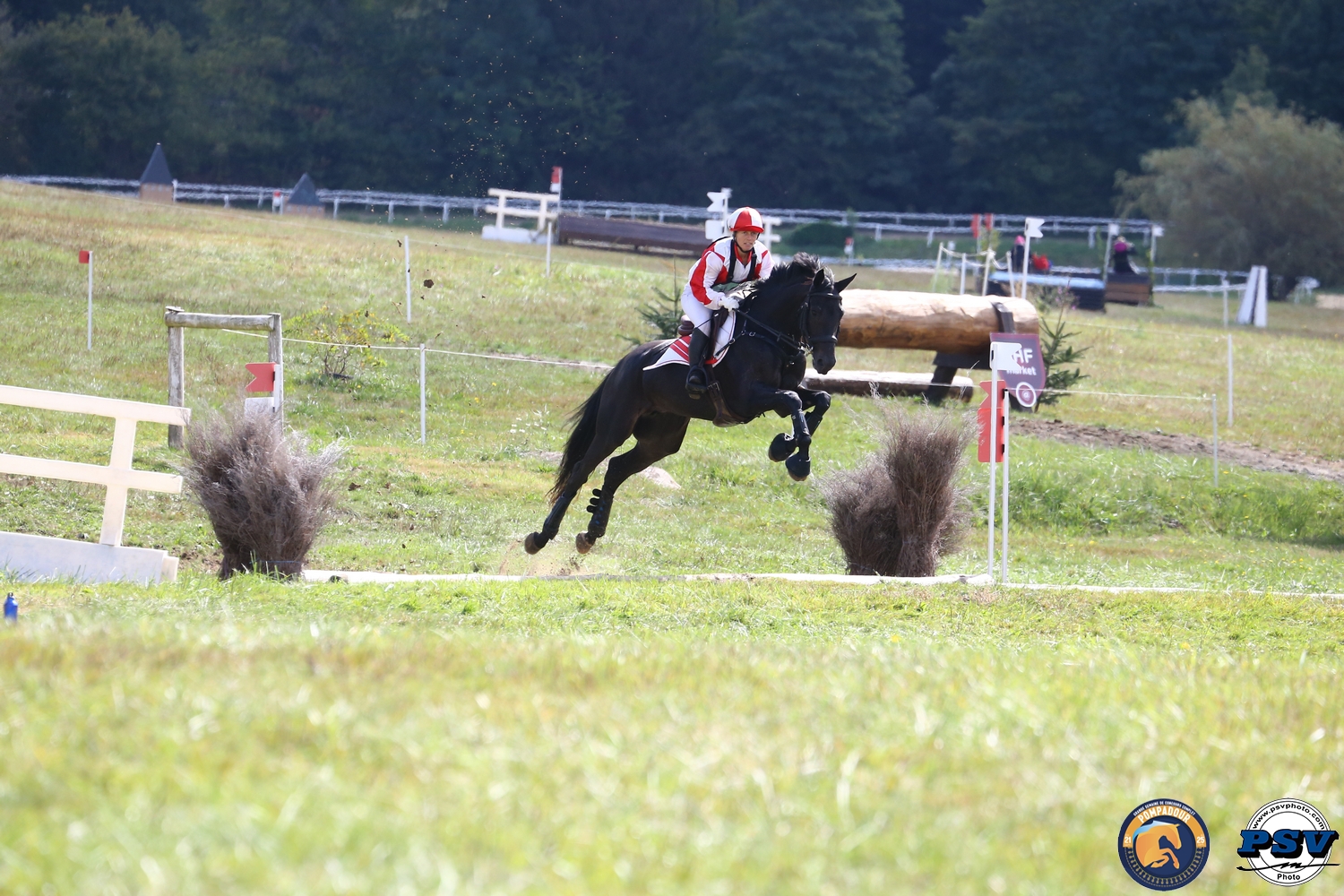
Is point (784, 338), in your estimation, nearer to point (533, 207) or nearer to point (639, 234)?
point (639, 234)

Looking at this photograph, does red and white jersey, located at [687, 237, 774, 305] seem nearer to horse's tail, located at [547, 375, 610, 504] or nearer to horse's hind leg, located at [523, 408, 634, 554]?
horse's hind leg, located at [523, 408, 634, 554]

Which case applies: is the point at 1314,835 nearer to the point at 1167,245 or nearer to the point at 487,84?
the point at 1167,245

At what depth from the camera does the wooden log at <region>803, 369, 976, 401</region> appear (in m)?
17.4

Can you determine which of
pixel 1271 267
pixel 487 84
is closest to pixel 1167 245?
pixel 1271 267

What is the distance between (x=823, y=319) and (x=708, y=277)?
0.98 meters

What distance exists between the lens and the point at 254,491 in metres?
8.48

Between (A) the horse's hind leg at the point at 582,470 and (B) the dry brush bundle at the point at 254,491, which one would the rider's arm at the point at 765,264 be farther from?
(B) the dry brush bundle at the point at 254,491

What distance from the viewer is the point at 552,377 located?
18422mm

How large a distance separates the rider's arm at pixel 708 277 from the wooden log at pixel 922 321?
24.4 feet

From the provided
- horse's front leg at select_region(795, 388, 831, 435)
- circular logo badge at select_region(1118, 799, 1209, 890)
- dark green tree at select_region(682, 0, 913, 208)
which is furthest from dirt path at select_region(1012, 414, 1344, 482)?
dark green tree at select_region(682, 0, 913, 208)

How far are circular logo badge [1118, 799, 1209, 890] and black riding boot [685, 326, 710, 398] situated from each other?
240 inches

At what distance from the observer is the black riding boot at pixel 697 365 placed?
31.1 feet

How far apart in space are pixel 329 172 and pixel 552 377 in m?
41.4

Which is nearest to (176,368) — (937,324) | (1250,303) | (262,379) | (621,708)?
(262,379)
